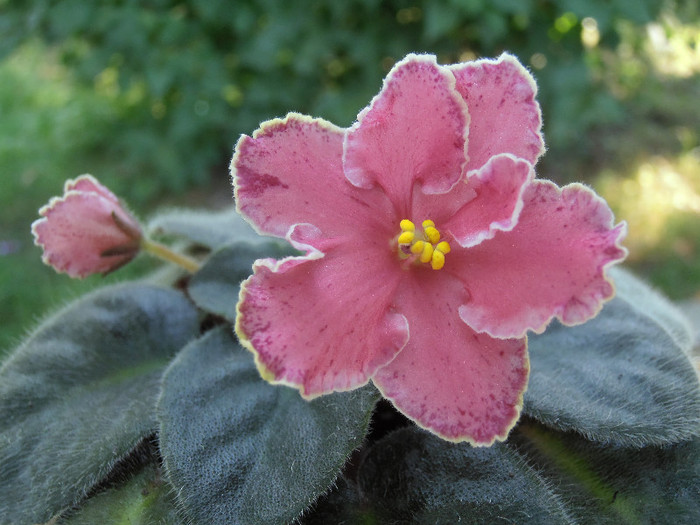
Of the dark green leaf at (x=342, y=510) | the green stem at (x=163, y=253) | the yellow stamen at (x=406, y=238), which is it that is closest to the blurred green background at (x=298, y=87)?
the green stem at (x=163, y=253)

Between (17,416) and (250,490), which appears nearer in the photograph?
(250,490)

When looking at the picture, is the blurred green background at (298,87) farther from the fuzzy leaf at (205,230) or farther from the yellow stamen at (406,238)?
the yellow stamen at (406,238)

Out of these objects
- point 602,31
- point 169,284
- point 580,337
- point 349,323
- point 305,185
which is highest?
point 305,185

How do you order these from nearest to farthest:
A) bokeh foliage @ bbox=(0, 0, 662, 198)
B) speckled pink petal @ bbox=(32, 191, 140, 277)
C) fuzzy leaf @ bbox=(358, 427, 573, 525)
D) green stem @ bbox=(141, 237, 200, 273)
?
fuzzy leaf @ bbox=(358, 427, 573, 525) → speckled pink petal @ bbox=(32, 191, 140, 277) → green stem @ bbox=(141, 237, 200, 273) → bokeh foliage @ bbox=(0, 0, 662, 198)

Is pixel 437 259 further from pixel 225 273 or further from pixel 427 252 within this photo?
pixel 225 273

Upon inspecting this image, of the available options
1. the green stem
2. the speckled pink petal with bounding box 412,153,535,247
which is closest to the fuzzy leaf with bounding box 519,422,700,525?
the speckled pink petal with bounding box 412,153,535,247

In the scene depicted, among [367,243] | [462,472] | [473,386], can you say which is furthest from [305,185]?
[462,472]

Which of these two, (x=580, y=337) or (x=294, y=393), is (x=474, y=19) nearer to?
(x=580, y=337)

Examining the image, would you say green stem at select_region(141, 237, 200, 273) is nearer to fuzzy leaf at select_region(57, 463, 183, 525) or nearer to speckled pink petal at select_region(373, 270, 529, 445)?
fuzzy leaf at select_region(57, 463, 183, 525)

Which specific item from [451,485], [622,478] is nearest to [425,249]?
[451,485]
